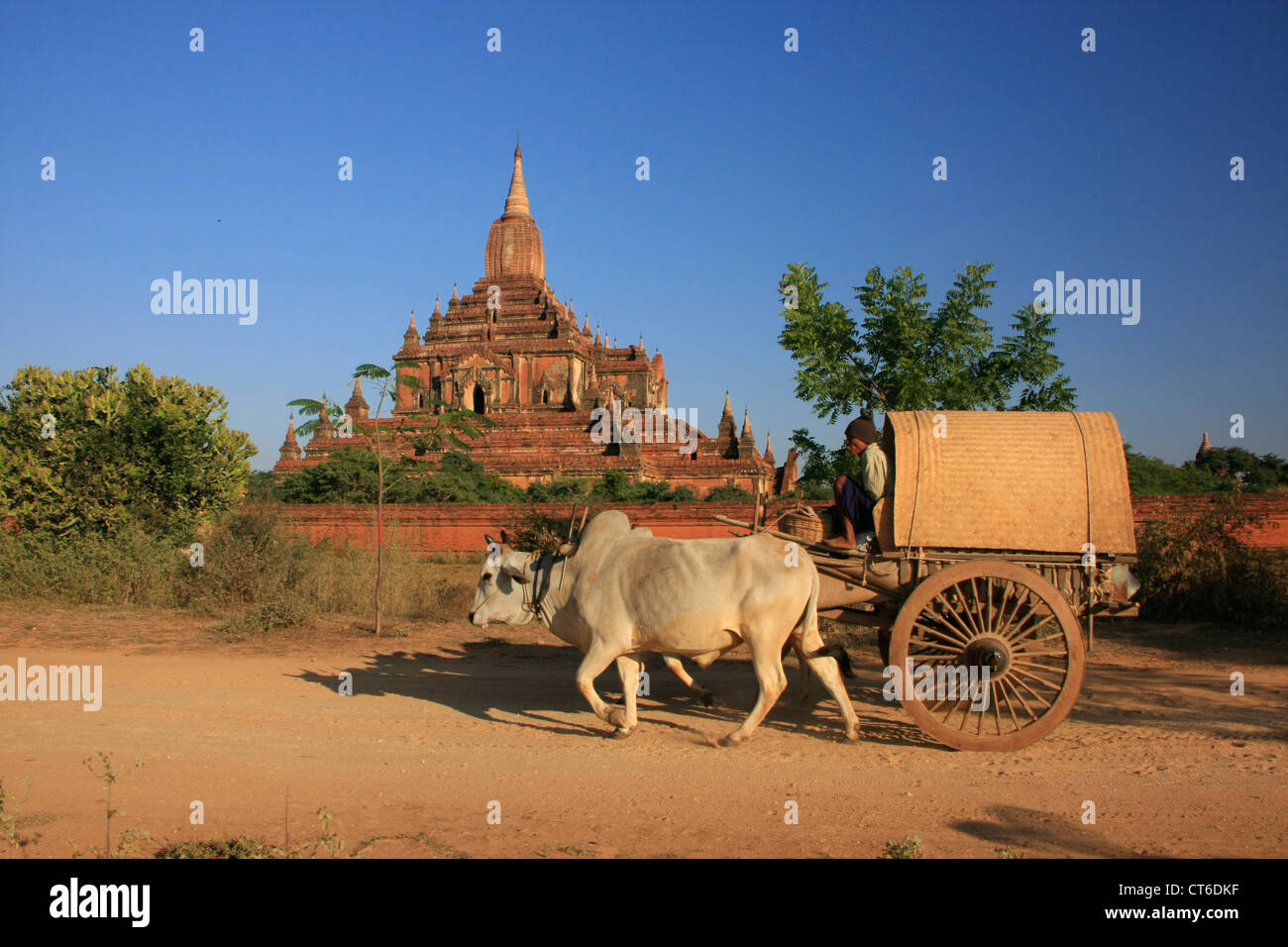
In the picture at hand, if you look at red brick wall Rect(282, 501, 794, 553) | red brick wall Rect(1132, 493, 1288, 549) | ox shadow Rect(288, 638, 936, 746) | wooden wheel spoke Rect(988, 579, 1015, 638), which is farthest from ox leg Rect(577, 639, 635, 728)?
red brick wall Rect(282, 501, 794, 553)

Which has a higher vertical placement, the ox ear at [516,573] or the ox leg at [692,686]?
the ox ear at [516,573]

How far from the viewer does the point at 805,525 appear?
6.28 m

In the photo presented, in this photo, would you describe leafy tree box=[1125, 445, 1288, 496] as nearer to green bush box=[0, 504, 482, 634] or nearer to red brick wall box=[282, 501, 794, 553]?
red brick wall box=[282, 501, 794, 553]

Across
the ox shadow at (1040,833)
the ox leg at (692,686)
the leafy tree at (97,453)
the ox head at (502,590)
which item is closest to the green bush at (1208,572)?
the ox leg at (692,686)

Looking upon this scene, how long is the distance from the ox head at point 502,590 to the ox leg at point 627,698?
0.91 meters

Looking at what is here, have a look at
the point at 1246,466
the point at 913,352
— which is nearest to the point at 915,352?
the point at 913,352

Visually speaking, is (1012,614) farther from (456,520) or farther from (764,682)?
(456,520)

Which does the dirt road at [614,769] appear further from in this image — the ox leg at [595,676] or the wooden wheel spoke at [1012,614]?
the wooden wheel spoke at [1012,614]

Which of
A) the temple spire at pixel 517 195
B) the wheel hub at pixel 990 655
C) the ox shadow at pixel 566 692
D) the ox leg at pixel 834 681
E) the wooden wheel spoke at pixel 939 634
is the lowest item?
the ox shadow at pixel 566 692

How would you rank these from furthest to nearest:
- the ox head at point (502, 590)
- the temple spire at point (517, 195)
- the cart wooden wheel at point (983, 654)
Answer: the temple spire at point (517, 195) < the ox head at point (502, 590) < the cart wooden wheel at point (983, 654)

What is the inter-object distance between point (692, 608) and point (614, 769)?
41.9 inches

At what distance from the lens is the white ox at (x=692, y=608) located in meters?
5.50

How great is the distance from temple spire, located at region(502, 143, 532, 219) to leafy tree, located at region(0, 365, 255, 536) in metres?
34.1

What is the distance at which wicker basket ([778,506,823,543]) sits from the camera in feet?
20.5
